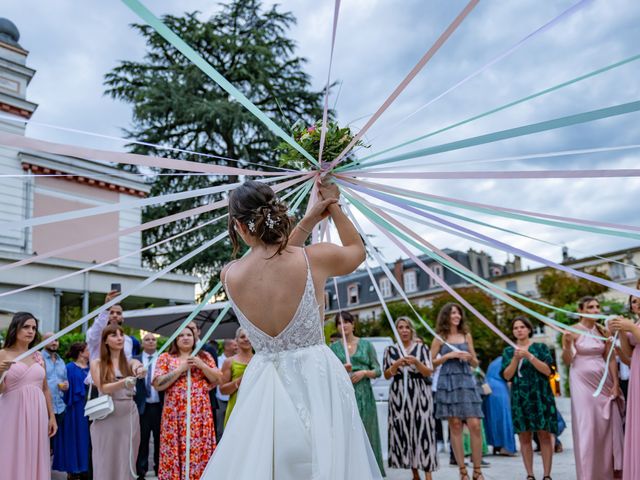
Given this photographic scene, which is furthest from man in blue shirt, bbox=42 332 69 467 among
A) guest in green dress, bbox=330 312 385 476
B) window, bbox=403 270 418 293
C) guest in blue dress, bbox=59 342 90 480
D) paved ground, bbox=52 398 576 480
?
window, bbox=403 270 418 293

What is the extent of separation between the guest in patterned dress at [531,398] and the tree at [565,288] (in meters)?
29.1

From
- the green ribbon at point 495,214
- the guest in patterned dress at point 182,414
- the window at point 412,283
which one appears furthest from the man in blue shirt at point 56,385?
the window at point 412,283

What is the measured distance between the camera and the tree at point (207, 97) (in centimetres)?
1802

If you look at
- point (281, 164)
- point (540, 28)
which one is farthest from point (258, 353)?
point (540, 28)

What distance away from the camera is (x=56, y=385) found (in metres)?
7.54

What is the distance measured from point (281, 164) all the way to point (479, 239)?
1.20 meters

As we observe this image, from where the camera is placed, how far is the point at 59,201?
18812 mm

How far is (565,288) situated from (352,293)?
23.3 meters

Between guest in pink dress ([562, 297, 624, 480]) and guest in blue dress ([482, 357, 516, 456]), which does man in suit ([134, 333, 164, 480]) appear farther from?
guest in blue dress ([482, 357, 516, 456])

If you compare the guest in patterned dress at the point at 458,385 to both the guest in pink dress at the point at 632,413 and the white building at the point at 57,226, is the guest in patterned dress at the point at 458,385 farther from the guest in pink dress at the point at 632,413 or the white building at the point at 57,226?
the white building at the point at 57,226

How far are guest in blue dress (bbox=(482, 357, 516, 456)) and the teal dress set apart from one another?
2935 millimetres

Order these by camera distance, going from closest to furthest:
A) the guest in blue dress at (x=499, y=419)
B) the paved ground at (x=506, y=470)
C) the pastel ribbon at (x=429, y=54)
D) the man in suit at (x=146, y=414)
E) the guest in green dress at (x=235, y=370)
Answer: the pastel ribbon at (x=429, y=54) < the guest in green dress at (x=235, y=370) < the paved ground at (x=506, y=470) < the man in suit at (x=146, y=414) < the guest in blue dress at (x=499, y=419)

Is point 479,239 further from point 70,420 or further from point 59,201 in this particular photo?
point 59,201

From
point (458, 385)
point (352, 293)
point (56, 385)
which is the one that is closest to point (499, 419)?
point (458, 385)
